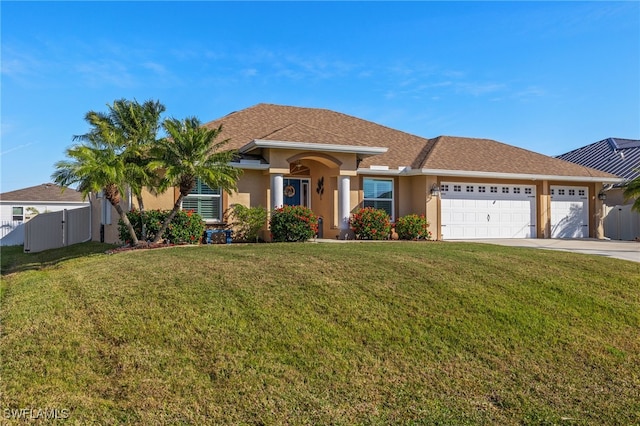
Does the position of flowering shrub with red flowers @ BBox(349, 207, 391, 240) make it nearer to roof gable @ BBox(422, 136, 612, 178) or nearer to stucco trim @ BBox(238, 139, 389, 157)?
stucco trim @ BBox(238, 139, 389, 157)

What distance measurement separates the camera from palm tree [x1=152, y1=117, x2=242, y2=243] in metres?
13.1

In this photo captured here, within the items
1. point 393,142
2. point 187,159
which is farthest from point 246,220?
point 393,142

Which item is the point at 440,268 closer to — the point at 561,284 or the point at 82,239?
the point at 561,284

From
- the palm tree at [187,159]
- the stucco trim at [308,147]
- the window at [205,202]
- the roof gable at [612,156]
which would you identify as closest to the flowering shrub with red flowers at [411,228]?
the stucco trim at [308,147]

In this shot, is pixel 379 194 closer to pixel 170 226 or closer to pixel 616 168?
pixel 170 226

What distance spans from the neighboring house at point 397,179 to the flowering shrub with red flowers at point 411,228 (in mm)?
792

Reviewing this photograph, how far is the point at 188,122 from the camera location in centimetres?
1379

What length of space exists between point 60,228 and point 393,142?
1654 centimetres

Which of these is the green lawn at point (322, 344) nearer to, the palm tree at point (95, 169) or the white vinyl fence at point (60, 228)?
the palm tree at point (95, 169)

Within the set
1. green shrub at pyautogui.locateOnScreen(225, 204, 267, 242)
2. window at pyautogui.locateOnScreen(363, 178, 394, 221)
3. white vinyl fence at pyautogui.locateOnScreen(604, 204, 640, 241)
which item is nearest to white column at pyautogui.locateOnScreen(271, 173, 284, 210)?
green shrub at pyautogui.locateOnScreen(225, 204, 267, 242)

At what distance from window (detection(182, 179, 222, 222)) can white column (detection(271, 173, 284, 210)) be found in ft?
6.56

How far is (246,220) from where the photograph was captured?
15.4 meters

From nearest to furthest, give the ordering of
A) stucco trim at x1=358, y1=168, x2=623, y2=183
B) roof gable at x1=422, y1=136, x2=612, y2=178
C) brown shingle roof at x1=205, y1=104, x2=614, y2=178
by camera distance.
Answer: stucco trim at x1=358, y1=168, x2=623, y2=183
brown shingle roof at x1=205, y1=104, x2=614, y2=178
roof gable at x1=422, y1=136, x2=612, y2=178

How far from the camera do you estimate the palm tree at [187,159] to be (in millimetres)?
13086
